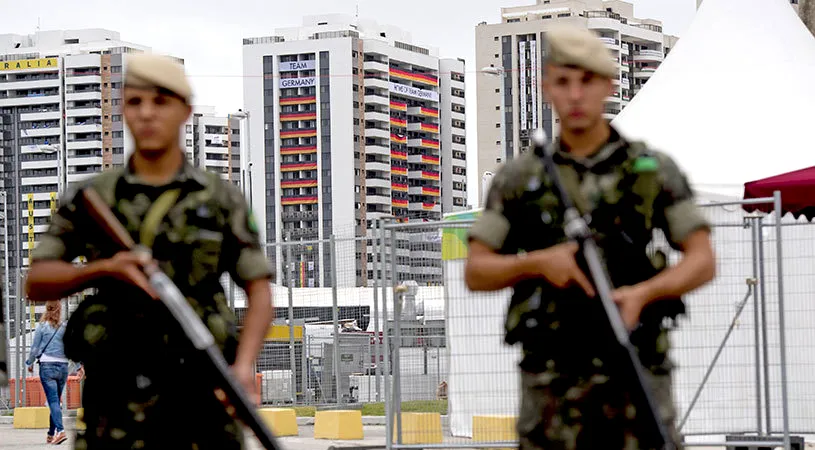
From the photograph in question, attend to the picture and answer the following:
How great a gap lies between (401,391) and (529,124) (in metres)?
186

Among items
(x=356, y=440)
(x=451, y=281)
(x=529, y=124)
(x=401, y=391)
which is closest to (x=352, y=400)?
(x=356, y=440)

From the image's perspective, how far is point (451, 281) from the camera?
13.6 metres

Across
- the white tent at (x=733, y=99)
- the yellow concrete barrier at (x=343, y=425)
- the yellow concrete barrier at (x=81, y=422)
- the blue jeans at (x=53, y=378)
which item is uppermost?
the white tent at (x=733, y=99)

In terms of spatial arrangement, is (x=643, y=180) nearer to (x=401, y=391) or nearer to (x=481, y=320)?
(x=481, y=320)

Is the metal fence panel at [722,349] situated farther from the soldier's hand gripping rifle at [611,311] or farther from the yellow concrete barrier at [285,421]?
the soldier's hand gripping rifle at [611,311]

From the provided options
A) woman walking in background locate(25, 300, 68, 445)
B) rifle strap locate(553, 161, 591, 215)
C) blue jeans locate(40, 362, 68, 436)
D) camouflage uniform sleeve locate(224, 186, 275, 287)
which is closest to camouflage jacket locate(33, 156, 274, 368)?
camouflage uniform sleeve locate(224, 186, 275, 287)

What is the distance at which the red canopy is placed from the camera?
46.5ft

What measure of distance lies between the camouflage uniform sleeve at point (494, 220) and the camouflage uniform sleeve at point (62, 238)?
1.03m

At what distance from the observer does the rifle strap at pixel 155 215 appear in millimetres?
4508

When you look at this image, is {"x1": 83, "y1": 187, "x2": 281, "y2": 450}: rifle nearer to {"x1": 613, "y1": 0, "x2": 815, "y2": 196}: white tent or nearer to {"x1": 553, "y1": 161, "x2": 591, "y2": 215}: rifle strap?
{"x1": 553, "y1": 161, "x2": 591, "y2": 215}: rifle strap

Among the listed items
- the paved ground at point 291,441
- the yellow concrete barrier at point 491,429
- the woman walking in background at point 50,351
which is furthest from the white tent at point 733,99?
the woman walking in background at point 50,351

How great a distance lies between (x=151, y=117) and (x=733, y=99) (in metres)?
13.7

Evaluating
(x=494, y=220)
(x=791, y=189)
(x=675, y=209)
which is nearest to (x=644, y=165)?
(x=675, y=209)

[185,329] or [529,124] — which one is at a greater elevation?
[529,124]
